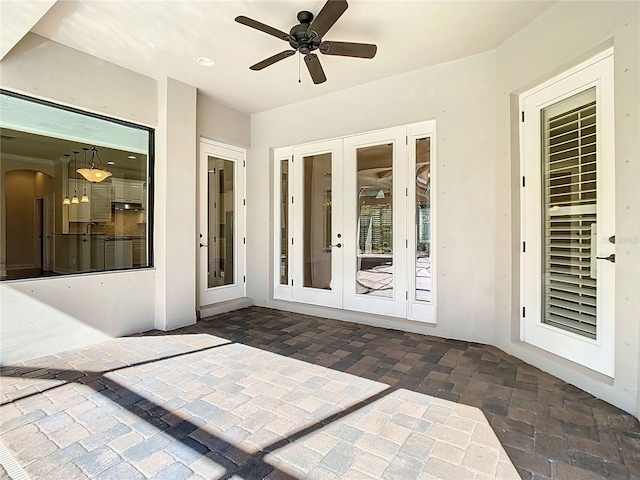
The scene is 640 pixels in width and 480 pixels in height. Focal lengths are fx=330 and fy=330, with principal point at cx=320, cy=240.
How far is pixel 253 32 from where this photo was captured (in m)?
3.15

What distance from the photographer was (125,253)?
4.05 m

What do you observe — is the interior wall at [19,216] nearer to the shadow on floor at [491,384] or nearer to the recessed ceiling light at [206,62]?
the shadow on floor at [491,384]

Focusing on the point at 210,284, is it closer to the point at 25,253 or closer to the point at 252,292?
the point at 252,292

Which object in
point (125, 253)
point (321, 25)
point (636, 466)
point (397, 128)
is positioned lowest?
point (636, 466)

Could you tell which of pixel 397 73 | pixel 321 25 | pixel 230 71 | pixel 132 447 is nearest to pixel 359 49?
pixel 321 25

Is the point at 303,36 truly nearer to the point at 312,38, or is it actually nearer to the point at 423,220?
the point at 312,38

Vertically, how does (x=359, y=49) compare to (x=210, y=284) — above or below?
above

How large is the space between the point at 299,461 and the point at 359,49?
3.10m

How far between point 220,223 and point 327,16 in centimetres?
348

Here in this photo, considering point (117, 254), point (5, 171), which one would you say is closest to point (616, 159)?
point (117, 254)

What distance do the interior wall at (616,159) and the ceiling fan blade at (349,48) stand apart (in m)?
1.51

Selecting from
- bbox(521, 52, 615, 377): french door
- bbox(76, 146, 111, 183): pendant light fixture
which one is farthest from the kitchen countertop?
bbox(521, 52, 615, 377): french door

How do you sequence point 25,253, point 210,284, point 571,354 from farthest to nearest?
1. point 210,284
2. point 25,253
3. point 571,354

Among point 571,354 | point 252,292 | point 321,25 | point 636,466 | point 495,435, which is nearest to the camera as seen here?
point 636,466
